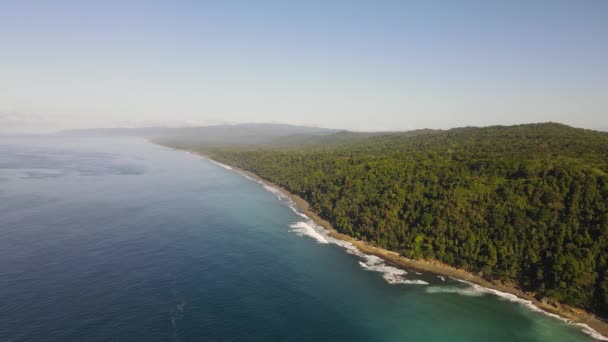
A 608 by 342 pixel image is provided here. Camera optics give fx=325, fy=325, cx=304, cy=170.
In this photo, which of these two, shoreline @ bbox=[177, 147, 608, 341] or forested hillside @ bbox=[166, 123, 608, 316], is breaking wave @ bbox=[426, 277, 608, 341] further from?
forested hillside @ bbox=[166, 123, 608, 316]

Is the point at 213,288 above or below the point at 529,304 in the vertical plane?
above

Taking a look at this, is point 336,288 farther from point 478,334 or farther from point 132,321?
point 132,321

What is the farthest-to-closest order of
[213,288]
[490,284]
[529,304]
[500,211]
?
1. [500,211]
2. [490,284]
3. [529,304]
4. [213,288]

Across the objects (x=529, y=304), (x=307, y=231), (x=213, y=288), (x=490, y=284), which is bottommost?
(x=529, y=304)

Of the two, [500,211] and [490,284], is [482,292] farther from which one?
[500,211]

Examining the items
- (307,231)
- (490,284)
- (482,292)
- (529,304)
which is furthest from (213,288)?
(529,304)

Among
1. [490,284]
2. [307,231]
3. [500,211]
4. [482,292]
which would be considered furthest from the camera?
[307,231]
